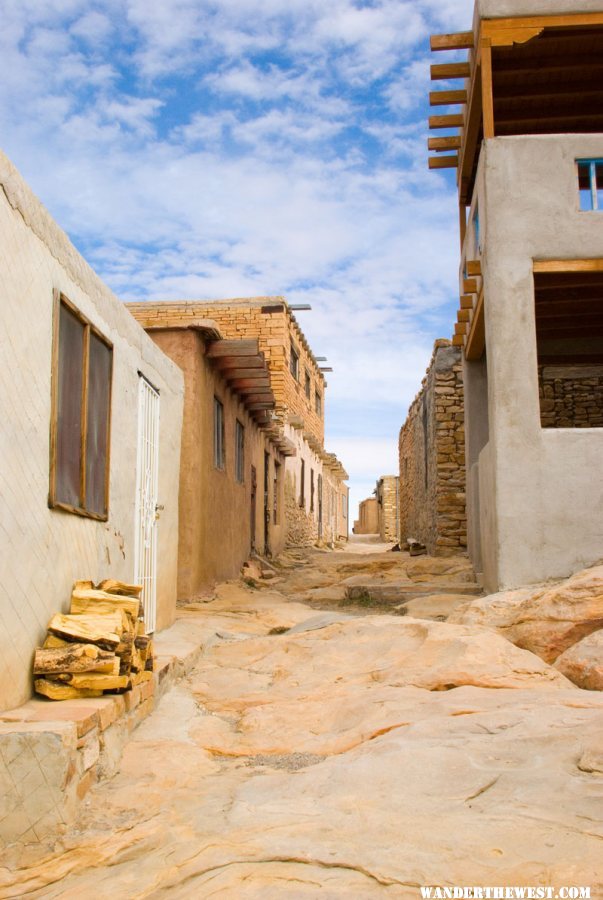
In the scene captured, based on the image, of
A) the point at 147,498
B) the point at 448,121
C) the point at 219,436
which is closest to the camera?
the point at 147,498

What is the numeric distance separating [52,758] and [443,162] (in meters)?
10.6

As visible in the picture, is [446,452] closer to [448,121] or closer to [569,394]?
[569,394]

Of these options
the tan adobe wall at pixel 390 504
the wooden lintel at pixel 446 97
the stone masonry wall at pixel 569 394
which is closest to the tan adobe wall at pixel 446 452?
the stone masonry wall at pixel 569 394

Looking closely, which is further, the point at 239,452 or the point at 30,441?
the point at 239,452

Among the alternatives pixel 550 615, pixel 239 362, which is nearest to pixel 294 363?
pixel 239 362

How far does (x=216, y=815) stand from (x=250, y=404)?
11.4 meters

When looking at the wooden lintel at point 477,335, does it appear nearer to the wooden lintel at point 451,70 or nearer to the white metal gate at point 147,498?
the wooden lintel at point 451,70

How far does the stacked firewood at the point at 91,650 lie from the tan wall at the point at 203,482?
5275mm

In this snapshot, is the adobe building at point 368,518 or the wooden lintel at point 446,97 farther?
the adobe building at point 368,518

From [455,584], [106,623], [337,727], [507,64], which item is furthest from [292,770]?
[507,64]

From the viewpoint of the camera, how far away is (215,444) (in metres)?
12.0

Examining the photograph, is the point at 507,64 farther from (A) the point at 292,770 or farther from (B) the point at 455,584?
(A) the point at 292,770

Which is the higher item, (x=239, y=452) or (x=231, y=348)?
(x=231, y=348)

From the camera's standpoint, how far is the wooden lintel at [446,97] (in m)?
10.5
